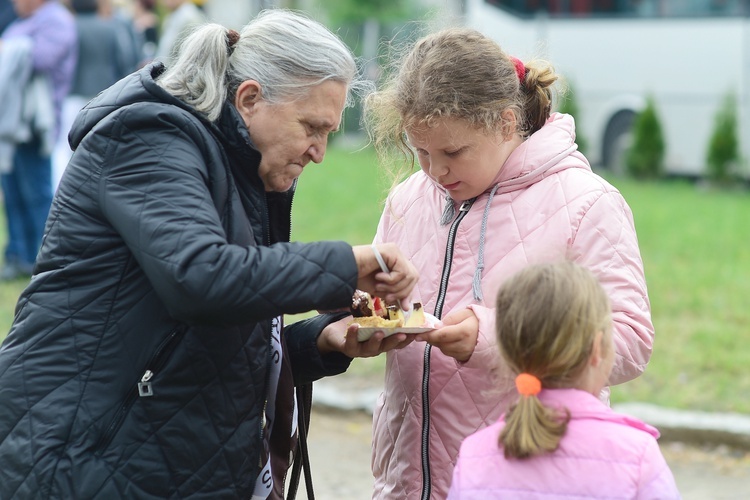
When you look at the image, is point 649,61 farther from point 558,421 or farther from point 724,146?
point 558,421

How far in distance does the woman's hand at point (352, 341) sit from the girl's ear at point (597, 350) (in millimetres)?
554

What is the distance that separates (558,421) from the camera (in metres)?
2.09

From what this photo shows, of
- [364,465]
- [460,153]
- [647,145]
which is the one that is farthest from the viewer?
[647,145]

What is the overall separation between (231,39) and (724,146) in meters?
12.2

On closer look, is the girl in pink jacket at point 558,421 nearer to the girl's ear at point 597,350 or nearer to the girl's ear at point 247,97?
the girl's ear at point 597,350

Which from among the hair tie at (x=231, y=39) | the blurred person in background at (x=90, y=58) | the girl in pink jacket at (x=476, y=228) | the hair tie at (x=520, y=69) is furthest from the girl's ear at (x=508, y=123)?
the blurred person in background at (x=90, y=58)

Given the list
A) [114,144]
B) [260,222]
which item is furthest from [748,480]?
[114,144]

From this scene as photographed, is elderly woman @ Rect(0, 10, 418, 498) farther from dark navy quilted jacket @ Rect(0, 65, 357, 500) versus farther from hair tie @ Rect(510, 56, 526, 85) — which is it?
hair tie @ Rect(510, 56, 526, 85)

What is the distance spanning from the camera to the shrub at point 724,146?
44.9 feet

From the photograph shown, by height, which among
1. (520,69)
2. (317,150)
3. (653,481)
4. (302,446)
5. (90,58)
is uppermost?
(520,69)

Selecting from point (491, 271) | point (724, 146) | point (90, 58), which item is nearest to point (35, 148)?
point (90, 58)

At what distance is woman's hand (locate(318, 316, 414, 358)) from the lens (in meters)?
2.60

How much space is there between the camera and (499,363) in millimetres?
2502

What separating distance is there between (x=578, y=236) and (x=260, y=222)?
0.76m
